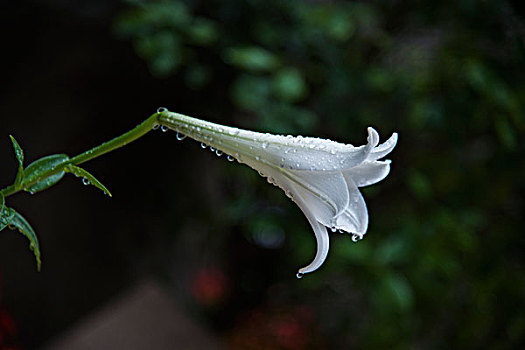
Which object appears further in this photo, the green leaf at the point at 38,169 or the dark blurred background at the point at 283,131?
the dark blurred background at the point at 283,131

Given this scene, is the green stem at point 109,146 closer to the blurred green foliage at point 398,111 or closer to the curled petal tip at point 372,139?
the curled petal tip at point 372,139

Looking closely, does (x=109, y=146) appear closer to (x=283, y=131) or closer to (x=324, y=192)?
(x=324, y=192)

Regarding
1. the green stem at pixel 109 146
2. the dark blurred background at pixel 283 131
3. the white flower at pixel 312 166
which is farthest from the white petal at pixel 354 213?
the dark blurred background at pixel 283 131

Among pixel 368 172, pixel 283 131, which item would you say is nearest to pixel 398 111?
pixel 283 131

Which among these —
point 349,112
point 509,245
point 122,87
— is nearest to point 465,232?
point 509,245

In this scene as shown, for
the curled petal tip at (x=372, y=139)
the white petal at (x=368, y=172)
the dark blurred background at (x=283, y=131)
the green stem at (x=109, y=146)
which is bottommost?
the dark blurred background at (x=283, y=131)

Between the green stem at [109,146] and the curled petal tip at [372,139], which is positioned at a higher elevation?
the green stem at [109,146]

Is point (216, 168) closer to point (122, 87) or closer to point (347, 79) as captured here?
point (122, 87)

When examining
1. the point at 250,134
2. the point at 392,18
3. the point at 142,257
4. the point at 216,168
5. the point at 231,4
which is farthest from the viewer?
the point at 216,168
